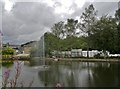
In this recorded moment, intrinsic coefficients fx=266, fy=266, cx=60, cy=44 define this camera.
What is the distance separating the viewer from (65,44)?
180 feet

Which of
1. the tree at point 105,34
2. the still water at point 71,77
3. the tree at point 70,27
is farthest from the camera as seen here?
the tree at point 70,27

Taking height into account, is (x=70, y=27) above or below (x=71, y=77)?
above

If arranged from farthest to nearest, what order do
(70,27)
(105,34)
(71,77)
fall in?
(70,27) → (105,34) → (71,77)

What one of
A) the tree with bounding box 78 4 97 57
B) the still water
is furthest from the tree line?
the still water

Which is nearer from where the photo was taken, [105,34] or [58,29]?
[105,34]

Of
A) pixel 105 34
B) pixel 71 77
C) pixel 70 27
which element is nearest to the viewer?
pixel 71 77

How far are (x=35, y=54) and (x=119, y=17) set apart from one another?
17561 millimetres

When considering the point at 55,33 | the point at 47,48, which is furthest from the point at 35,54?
the point at 55,33

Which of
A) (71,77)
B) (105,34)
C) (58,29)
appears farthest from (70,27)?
(71,77)

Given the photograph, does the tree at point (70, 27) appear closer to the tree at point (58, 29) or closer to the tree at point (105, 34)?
the tree at point (58, 29)

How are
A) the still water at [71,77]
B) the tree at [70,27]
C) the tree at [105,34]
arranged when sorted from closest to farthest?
the still water at [71,77] → the tree at [105,34] → the tree at [70,27]

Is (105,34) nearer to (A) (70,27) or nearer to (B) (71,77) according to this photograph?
(A) (70,27)

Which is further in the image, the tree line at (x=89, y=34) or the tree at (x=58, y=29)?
the tree at (x=58, y=29)

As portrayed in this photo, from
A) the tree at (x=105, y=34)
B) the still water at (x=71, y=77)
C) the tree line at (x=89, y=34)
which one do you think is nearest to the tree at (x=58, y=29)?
the tree line at (x=89, y=34)
